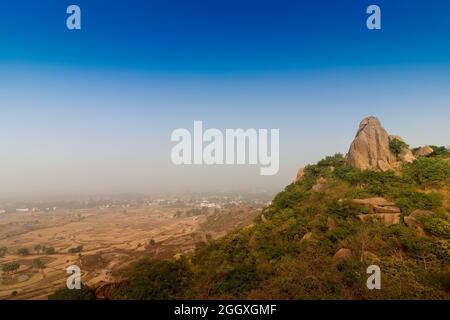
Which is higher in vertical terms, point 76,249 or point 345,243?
point 345,243

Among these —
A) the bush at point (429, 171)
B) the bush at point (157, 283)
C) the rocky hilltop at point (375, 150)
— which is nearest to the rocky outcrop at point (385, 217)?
the bush at point (429, 171)

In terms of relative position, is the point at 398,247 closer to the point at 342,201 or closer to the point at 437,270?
the point at 437,270

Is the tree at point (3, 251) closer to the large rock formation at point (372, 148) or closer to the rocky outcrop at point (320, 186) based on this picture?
the rocky outcrop at point (320, 186)

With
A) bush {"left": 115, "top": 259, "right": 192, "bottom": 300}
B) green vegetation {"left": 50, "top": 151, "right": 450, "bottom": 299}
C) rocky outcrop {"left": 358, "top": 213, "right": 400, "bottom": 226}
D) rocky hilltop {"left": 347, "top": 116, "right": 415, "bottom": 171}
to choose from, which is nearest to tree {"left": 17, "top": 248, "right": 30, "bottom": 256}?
green vegetation {"left": 50, "top": 151, "right": 450, "bottom": 299}

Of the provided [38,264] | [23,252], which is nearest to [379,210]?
[38,264]

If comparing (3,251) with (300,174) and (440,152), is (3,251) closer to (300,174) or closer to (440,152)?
(300,174)
